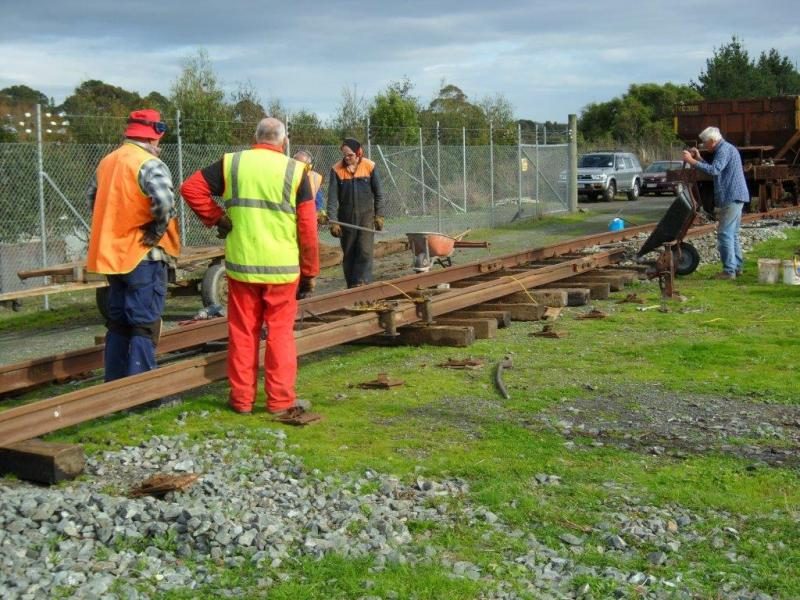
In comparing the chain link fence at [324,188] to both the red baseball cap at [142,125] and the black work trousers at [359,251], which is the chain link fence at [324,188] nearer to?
the black work trousers at [359,251]

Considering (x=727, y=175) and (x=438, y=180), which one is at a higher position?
(x=438, y=180)

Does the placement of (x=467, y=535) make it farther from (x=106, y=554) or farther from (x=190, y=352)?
(x=190, y=352)

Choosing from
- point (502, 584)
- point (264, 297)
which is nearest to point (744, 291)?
point (264, 297)

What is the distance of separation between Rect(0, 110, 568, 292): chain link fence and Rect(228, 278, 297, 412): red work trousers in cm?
759

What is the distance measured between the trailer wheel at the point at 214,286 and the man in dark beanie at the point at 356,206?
1.42 m

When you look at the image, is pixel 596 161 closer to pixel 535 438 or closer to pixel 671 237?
pixel 671 237

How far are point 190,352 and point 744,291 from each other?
7000 millimetres

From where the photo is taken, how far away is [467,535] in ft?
16.0

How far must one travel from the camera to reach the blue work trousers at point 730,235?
13258 millimetres

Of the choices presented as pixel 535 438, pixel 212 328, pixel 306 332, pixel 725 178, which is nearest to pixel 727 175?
pixel 725 178

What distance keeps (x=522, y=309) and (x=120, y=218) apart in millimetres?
5239

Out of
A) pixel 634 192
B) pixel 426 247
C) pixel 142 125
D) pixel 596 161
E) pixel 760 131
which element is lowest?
pixel 426 247

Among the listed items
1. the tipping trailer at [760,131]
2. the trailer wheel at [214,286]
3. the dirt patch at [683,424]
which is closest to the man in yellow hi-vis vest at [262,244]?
the dirt patch at [683,424]

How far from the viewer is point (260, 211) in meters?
7.03
